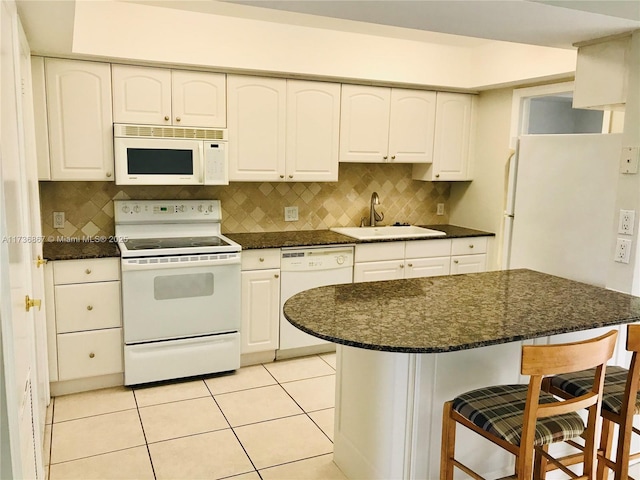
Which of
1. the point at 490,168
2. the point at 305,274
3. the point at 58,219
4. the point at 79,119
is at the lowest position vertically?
the point at 305,274

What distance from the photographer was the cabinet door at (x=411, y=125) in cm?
423

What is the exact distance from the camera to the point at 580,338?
2.40m

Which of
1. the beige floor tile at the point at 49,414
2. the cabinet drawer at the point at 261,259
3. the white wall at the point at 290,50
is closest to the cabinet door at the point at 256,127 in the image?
the white wall at the point at 290,50

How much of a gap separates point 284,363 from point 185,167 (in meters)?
1.58

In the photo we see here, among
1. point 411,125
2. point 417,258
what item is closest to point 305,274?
point 417,258

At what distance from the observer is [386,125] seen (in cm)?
420

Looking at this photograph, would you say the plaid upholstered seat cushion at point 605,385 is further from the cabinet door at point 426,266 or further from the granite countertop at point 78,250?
the granite countertop at point 78,250

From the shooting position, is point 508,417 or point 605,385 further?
point 605,385

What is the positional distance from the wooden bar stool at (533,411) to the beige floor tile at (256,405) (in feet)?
4.44

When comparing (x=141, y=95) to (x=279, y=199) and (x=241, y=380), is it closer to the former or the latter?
(x=279, y=199)

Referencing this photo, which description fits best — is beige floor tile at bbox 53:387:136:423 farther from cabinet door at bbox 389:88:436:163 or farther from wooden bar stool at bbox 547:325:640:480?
cabinet door at bbox 389:88:436:163

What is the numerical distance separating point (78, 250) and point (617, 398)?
3.05 metres

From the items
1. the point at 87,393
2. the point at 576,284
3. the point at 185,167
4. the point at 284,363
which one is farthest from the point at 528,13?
the point at 87,393

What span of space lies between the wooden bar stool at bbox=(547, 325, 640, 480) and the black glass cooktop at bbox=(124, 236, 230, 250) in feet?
7.35
